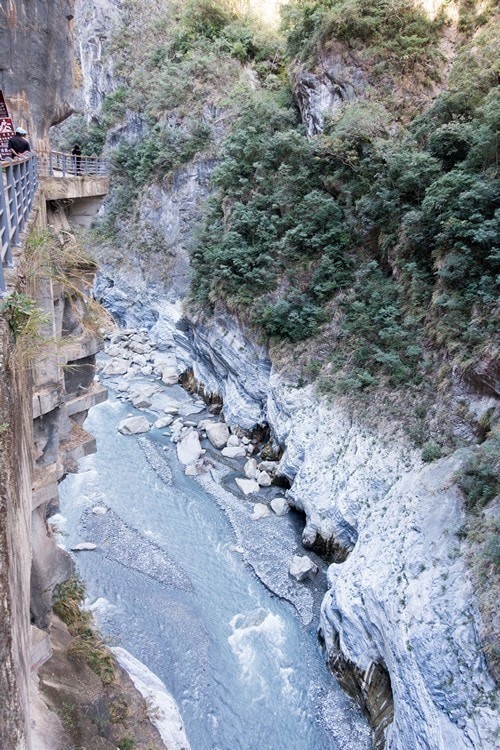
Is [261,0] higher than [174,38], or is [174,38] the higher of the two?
[261,0]

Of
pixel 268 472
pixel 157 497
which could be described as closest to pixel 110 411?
pixel 157 497

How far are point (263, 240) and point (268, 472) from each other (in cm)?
835

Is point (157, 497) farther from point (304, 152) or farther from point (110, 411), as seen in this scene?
point (304, 152)

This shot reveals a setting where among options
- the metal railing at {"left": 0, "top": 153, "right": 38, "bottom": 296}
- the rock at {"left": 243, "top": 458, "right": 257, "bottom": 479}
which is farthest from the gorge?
the metal railing at {"left": 0, "top": 153, "right": 38, "bottom": 296}

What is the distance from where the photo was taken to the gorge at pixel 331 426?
26.7ft

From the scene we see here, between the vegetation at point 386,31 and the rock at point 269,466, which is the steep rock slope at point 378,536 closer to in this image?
the vegetation at point 386,31

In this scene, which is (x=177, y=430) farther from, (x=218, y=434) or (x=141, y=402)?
(x=141, y=402)

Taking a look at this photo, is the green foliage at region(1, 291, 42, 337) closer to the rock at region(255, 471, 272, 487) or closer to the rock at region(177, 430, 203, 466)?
the rock at region(255, 471, 272, 487)

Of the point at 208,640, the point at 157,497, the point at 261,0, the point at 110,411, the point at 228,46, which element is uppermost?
the point at 261,0

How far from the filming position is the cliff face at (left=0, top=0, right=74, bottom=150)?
8.07 m

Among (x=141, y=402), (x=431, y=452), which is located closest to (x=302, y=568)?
(x=431, y=452)

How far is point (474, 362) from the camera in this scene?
956 centimetres

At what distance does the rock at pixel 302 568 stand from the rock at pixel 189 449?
552cm

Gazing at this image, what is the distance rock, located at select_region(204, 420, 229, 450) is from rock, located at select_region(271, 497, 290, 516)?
3671 mm
